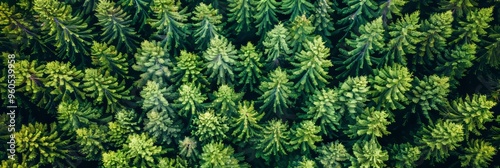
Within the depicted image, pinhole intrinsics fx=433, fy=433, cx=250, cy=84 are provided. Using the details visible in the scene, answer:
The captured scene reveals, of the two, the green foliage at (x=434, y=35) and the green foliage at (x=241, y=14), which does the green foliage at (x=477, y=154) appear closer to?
the green foliage at (x=434, y=35)

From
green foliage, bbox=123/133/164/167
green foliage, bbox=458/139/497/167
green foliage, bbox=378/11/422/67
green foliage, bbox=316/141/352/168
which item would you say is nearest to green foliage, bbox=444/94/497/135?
green foliage, bbox=458/139/497/167

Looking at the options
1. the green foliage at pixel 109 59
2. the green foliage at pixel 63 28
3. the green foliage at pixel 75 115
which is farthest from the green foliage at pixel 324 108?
the green foliage at pixel 63 28

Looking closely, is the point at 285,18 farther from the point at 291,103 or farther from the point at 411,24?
the point at 411,24

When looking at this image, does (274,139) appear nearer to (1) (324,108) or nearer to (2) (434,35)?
(1) (324,108)

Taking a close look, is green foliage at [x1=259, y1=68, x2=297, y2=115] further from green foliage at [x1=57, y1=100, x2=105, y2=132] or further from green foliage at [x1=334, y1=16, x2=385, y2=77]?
green foliage at [x1=57, y1=100, x2=105, y2=132]

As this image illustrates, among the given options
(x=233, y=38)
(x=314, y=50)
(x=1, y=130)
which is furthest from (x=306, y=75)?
(x=1, y=130)

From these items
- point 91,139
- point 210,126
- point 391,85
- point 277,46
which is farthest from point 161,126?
point 391,85
